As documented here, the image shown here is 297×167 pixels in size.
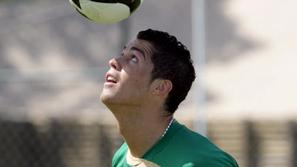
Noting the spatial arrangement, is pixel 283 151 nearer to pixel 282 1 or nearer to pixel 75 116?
pixel 75 116

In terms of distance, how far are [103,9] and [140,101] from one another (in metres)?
0.48

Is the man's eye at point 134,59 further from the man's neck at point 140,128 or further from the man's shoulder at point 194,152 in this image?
the man's shoulder at point 194,152

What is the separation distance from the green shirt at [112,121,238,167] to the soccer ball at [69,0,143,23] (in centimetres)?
59

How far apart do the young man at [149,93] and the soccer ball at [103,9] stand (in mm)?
182

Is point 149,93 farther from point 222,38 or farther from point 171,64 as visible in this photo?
point 222,38

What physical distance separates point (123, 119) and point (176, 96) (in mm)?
270

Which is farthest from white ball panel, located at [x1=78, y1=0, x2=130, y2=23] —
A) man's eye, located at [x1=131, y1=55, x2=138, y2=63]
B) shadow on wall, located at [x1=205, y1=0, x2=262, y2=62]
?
shadow on wall, located at [x1=205, y1=0, x2=262, y2=62]

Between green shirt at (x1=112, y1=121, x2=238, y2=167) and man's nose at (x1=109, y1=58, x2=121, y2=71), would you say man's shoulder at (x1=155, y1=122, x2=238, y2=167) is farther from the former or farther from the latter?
man's nose at (x1=109, y1=58, x2=121, y2=71)

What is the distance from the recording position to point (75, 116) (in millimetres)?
9797

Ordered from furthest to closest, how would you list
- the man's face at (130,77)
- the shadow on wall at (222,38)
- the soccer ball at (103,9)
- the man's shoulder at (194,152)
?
the shadow on wall at (222,38), the soccer ball at (103,9), the man's face at (130,77), the man's shoulder at (194,152)

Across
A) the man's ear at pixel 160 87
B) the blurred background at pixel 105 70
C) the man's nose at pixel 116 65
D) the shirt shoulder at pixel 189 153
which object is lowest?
the blurred background at pixel 105 70

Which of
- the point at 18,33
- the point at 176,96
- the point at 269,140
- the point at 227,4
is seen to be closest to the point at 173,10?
the point at 227,4

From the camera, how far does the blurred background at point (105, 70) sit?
919 cm

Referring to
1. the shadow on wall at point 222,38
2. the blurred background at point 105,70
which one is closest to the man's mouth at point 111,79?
the blurred background at point 105,70
